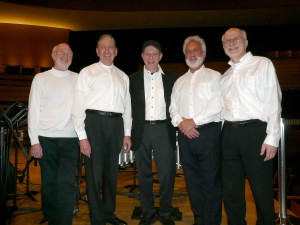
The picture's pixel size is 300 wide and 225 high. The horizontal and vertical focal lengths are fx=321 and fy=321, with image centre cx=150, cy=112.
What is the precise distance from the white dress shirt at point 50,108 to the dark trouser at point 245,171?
1.48 metres

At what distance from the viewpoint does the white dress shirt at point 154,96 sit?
3395 millimetres

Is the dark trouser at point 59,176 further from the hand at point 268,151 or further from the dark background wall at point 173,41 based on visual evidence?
the dark background wall at point 173,41

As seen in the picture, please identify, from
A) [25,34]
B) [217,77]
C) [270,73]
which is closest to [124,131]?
[217,77]

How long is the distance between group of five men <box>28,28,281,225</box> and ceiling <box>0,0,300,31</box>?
800cm

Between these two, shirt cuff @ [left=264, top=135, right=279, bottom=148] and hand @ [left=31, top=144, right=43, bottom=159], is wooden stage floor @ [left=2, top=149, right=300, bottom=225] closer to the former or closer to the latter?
hand @ [left=31, top=144, right=43, bottom=159]

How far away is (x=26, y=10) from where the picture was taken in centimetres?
1118

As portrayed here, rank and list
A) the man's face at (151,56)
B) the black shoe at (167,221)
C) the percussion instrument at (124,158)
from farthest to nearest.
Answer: the percussion instrument at (124,158) → the man's face at (151,56) → the black shoe at (167,221)

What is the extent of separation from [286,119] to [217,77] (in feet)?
2.86

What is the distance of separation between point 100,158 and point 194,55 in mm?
1374

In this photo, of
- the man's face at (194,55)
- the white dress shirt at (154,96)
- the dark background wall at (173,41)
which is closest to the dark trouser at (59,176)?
the white dress shirt at (154,96)

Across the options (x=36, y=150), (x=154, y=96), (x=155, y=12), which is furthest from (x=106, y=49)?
(x=155, y=12)

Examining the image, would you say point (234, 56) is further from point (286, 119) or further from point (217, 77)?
point (286, 119)

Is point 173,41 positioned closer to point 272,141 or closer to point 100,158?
point 100,158

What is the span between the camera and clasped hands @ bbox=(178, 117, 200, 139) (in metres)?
3.06
